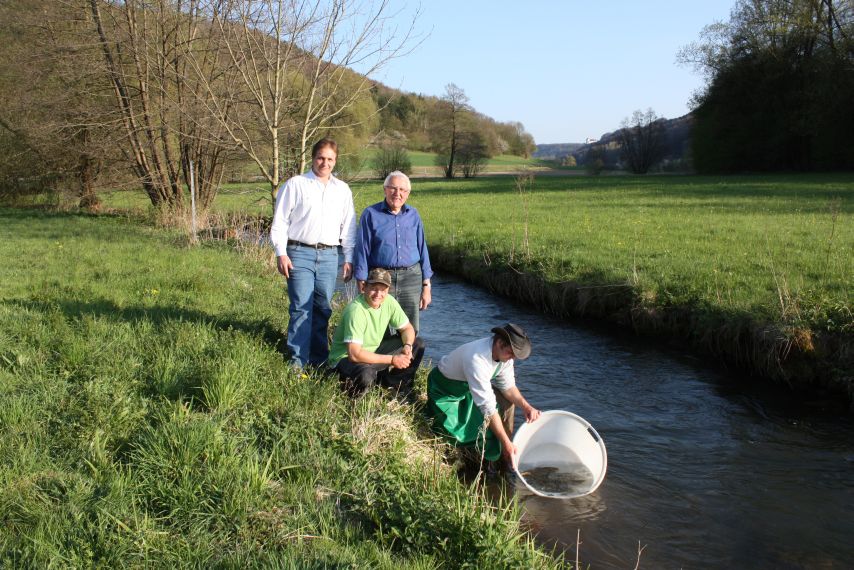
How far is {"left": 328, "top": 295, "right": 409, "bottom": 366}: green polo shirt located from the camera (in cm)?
556

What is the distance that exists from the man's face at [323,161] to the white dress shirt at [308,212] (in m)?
0.08

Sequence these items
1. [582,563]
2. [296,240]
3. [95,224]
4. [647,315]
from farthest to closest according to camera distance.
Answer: [95,224]
[647,315]
[296,240]
[582,563]

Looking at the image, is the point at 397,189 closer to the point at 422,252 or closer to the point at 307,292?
the point at 422,252

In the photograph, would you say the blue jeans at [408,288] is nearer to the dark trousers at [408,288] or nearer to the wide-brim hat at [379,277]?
the dark trousers at [408,288]

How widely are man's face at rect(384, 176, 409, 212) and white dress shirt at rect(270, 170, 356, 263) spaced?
47 cm

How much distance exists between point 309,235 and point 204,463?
2.56m

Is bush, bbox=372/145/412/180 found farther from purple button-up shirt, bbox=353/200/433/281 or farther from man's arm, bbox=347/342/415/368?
man's arm, bbox=347/342/415/368

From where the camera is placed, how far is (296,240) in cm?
596

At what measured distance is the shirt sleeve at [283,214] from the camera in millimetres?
5785

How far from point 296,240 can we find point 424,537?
Result: 10.6ft

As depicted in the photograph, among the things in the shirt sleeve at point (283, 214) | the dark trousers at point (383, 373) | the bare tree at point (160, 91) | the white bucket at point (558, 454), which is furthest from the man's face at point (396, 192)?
the bare tree at point (160, 91)

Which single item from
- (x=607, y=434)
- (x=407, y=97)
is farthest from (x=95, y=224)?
(x=407, y=97)

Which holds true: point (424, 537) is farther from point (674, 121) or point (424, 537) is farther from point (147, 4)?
point (674, 121)

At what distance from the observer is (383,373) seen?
596 centimetres
